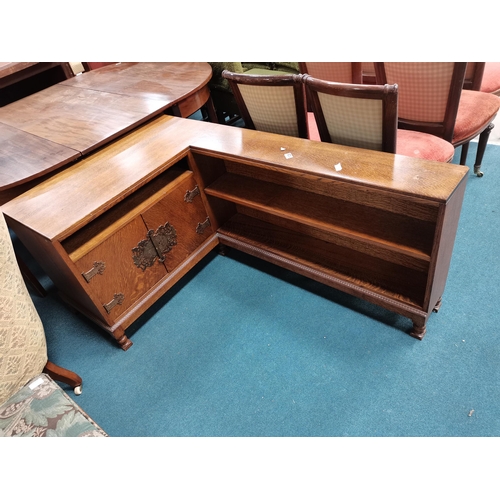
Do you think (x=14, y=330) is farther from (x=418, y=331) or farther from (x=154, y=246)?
(x=418, y=331)

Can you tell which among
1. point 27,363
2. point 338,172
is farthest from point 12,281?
point 338,172

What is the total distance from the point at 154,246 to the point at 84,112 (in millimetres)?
870

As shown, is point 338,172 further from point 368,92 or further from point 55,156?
point 55,156

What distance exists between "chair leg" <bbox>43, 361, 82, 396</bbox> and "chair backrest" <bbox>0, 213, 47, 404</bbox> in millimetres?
169

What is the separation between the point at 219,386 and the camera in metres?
1.32

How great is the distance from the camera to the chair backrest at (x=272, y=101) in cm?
123

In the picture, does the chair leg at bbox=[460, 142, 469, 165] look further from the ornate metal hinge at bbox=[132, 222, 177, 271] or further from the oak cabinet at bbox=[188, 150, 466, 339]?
the ornate metal hinge at bbox=[132, 222, 177, 271]

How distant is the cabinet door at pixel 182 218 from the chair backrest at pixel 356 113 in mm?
563

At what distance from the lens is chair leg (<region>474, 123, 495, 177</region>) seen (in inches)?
67.3

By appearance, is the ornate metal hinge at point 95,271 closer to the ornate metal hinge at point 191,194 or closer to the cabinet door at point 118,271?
the cabinet door at point 118,271

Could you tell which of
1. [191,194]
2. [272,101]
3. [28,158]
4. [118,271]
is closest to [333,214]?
[272,101]

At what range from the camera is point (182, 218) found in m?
1.53

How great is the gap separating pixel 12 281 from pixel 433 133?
160 centimetres
